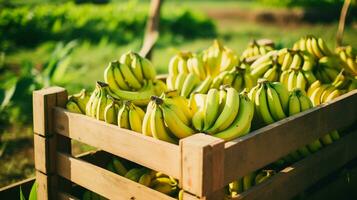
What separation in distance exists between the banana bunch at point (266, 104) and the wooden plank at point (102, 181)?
2.19 feet

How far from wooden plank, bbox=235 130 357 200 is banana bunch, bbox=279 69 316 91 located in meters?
0.39

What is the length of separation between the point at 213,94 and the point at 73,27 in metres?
7.15

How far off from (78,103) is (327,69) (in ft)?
5.48

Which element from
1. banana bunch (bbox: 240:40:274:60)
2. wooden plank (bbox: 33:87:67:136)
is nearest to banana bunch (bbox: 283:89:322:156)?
banana bunch (bbox: 240:40:274:60)

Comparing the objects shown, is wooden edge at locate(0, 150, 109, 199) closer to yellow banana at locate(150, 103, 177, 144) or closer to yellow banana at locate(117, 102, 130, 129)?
yellow banana at locate(117, 102, 130, 129)

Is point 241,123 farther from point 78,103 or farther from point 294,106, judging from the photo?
point 78,103

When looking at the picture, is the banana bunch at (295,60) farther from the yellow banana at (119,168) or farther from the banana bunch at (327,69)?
the yellow banana at (119,168)

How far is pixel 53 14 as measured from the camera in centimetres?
797

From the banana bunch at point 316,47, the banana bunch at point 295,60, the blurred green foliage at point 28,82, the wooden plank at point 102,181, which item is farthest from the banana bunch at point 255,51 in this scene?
the blurred green foliage at point 28,82

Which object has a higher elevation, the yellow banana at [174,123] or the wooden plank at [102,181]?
the yellow banana at [174,123]

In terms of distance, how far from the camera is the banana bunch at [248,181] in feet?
6.64

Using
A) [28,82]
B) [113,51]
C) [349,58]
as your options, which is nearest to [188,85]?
[349,58]

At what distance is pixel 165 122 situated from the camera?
5.90 feet

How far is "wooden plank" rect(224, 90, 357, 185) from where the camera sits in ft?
5.41
